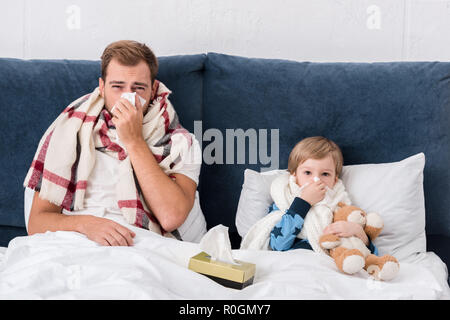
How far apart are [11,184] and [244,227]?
2.87 feet

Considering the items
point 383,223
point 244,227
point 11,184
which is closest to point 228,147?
point 244,227

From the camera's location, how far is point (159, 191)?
4.95 ft

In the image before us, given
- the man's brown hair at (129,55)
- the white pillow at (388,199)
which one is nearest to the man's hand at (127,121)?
the man's brown hair at (129,55)

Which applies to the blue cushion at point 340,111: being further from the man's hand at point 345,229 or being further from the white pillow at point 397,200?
the man's hand at point 345,229

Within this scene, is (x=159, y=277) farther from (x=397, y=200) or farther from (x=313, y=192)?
(x=397, y=200)

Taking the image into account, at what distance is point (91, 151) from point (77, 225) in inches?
10.5

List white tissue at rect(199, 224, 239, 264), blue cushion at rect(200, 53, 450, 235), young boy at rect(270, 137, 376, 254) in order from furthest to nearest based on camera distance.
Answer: blue cushion at rect(200, 53, 450, 235) < young boy at rect(270, 137, 376, 254) < white tissue at rect(199, 224, 239, 264)

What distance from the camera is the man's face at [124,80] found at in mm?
1581

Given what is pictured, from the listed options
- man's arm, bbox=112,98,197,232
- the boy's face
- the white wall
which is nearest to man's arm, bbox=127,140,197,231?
man's arm, bbox=112,98,197,232

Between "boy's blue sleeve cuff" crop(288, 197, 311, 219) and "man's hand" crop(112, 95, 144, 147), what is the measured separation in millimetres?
554

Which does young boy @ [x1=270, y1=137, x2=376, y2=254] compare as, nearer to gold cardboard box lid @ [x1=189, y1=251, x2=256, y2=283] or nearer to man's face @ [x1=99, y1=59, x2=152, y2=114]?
gold cardboard box lid @ [x1=189, y1=251, x2=256, y2=283]

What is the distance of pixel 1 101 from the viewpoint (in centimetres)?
174

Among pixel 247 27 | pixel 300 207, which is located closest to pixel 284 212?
pixel 300 207

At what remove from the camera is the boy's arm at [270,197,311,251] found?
1.45 meters
